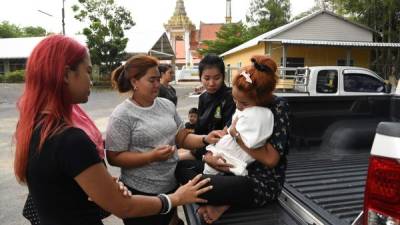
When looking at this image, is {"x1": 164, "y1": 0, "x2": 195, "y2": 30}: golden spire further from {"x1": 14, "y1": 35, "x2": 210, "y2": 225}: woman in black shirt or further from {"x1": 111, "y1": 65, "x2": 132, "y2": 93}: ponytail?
{"x1": 14, "y1": 35, "x2": 210, "y2": 225}: woman in black shirt

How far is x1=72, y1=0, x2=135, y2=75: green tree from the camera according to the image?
30109 millimetres

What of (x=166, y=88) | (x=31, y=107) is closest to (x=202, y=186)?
(x=31, y=107)

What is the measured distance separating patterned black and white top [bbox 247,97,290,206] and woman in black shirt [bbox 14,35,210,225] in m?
0.80

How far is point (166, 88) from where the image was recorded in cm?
578

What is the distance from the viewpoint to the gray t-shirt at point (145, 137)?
2562 millimetres

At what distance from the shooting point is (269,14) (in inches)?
1725

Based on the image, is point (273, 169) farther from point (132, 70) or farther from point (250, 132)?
point (132, 70)

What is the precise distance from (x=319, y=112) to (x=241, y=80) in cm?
167

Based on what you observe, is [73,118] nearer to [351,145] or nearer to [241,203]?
[241,203]

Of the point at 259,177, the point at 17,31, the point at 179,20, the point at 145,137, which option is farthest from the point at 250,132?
the point at 17,31

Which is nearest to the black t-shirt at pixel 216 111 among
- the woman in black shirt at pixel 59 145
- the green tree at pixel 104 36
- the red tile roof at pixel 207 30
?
the woman in black shirt at pixel 59 145

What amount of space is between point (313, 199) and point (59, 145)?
60.3 inches

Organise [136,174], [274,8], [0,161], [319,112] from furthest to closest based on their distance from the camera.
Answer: [274,8] < [0,161] < [319,112] < [136,174]

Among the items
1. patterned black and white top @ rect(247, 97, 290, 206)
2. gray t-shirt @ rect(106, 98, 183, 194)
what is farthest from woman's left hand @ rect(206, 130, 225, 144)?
patterned black and white top @ rect(247, 97, 290, 206)
